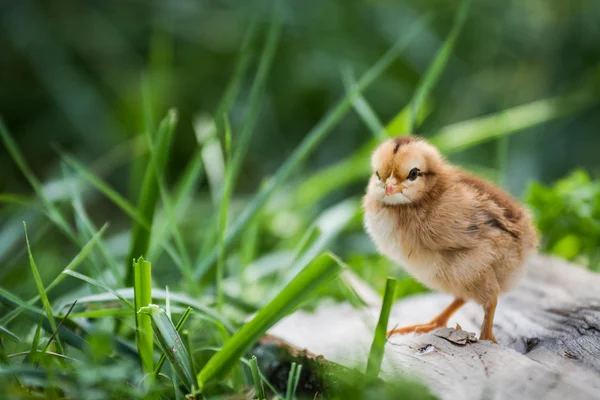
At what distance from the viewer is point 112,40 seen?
4.36 metres

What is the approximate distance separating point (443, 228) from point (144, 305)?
2.37ft

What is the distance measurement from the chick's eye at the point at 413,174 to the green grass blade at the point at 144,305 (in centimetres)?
66

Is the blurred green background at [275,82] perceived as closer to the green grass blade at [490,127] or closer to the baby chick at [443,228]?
the green grass blade at [490,127]

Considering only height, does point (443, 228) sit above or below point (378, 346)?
above

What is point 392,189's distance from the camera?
1.62 m

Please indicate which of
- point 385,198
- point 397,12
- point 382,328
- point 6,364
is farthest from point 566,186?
point 397,12

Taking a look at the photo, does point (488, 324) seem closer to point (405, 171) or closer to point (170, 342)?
point (405, 171)

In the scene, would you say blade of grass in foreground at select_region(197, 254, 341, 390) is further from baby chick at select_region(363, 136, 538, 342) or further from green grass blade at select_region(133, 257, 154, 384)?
baby chick at select_region(363, 136, 538, 342)

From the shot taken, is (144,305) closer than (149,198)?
Yes

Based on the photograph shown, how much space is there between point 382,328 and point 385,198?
434mm

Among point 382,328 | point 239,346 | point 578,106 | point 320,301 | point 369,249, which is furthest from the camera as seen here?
point 578,106

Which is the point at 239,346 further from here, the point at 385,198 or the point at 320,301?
the point at 320,301

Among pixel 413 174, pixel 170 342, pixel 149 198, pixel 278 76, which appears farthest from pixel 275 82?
pixel 170 342

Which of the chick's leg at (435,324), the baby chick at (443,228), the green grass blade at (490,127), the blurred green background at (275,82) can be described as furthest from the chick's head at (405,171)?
the blurred green background at (275,82)
